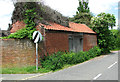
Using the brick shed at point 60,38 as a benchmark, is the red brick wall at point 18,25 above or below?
above

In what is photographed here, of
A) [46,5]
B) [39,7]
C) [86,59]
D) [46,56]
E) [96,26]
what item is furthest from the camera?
[96,26]

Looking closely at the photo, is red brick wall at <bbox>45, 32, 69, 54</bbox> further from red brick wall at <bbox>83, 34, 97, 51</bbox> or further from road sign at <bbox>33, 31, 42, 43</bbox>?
red brick wall at <bbox>83, 34, 97, 51</bbox>

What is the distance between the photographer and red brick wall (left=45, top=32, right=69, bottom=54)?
37.6 feet

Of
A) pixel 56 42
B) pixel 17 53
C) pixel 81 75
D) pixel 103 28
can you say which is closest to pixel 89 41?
pixel 103 28

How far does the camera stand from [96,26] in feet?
70.5

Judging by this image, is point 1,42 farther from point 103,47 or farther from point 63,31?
point 103,47

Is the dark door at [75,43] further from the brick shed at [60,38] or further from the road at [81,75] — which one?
the road at [81,75]

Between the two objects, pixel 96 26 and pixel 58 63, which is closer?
pixel 58 63

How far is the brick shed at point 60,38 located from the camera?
11.3 metres

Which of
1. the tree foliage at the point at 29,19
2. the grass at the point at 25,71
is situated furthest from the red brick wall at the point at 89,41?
the grass at the point at 25,71

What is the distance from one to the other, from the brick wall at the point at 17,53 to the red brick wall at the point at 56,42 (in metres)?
1.59

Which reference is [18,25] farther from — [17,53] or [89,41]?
[89,41]

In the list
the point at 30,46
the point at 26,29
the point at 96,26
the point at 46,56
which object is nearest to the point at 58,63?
the point at 46,56

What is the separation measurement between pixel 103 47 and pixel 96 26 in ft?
Answer: 11.6
